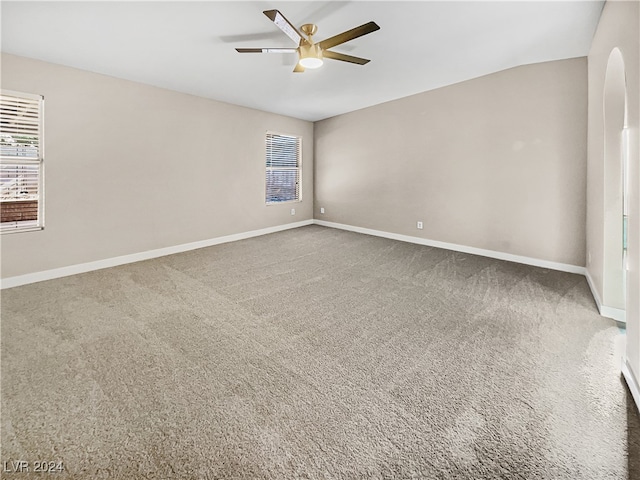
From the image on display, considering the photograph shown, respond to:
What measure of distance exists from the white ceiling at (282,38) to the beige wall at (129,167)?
29cm

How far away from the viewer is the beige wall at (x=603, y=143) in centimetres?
172

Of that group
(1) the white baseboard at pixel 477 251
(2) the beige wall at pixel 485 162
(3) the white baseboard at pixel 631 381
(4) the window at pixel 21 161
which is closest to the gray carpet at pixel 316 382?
(3) the white baseboard at pixel 631 381

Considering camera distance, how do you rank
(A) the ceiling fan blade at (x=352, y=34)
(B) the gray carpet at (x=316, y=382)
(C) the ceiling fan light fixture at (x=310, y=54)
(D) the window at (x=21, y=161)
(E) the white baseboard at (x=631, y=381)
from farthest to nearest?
(D) the window at (x=21, y=161), (C) the ceiling fan light fixture at (x=310, y=54), (A) the ceiling fan blade at (x=352, y=34), (E) the white baseboard at (x=631, y=381), (B) the gray carpet at (x=316, y=382)

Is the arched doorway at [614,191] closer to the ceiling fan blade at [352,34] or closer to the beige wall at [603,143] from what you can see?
the beige wall at [603,143]

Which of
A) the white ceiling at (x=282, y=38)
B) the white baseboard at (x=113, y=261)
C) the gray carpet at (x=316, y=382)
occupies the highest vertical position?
the white ceiling at (x=282, y=38)

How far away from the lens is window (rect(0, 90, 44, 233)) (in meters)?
3.29

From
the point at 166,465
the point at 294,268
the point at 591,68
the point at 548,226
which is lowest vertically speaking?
the point at 166,465

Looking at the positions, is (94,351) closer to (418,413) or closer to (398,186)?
(418,413)

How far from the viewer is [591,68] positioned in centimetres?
324

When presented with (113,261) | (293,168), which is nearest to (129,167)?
(113,261)

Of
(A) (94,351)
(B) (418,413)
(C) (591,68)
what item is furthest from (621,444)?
(C) (591,68)

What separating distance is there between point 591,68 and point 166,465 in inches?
192

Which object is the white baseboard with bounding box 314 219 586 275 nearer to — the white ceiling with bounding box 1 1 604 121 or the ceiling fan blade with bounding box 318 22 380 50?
the white ceiling with bounding box 1 1 604 121

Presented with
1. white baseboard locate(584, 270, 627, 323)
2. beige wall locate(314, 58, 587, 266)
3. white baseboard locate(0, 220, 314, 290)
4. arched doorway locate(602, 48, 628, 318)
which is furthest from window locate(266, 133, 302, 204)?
white baseboard locate(584, 270, 627, 323)
